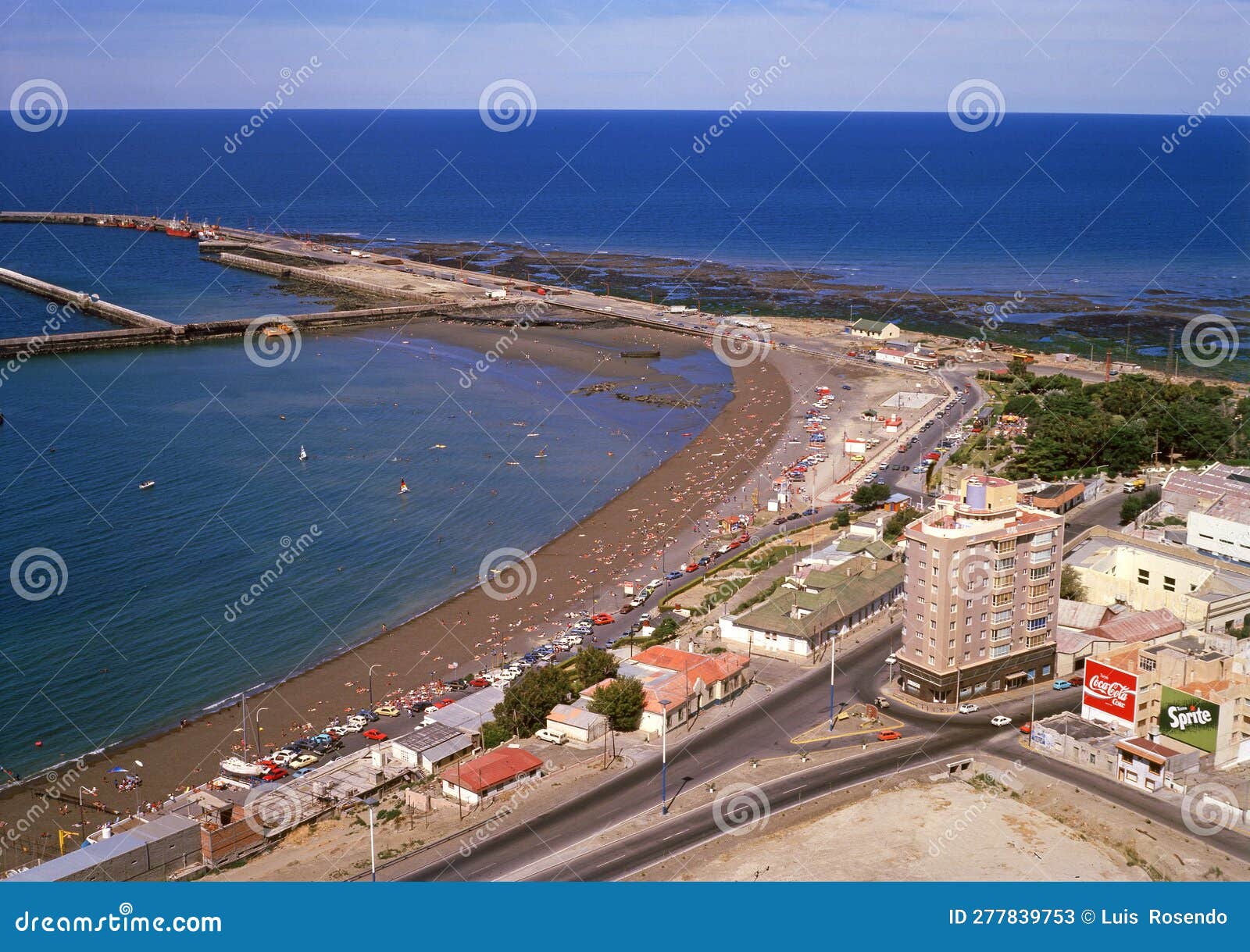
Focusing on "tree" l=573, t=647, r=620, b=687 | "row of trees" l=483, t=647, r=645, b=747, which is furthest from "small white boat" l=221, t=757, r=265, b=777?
"tree" l=573, t=647, r=620, b=687

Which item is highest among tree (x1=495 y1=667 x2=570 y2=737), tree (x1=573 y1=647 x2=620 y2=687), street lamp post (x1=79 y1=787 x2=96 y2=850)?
tree (x1=573 y1=647 x2=620 y2=687)

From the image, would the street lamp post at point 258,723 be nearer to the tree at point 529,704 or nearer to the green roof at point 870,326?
the tree at point 529,704

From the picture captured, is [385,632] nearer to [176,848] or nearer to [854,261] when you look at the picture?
[176,848]

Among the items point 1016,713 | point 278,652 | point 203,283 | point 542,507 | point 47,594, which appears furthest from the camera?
point 203,283

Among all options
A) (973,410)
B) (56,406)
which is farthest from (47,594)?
(973,410)

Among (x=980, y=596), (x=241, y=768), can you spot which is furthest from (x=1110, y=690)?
(x=241, y=768)

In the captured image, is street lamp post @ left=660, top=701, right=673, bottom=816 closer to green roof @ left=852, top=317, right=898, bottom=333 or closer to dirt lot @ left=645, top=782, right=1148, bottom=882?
dirt lot @ left=645, top=782, right=1148, bottom=882

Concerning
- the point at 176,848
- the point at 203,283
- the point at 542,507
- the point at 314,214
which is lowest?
the point at 176,848
